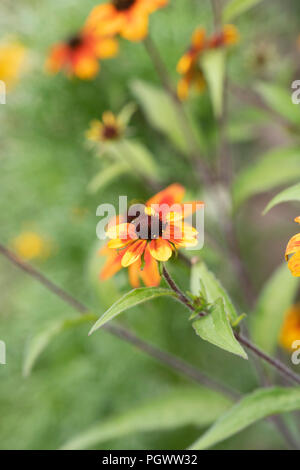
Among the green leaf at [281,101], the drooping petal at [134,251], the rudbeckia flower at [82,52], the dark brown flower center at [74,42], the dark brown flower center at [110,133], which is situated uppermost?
the dark brown flower center at [74,42]

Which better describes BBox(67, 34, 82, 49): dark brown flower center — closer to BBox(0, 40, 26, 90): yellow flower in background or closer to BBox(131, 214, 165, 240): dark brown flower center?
BBox(0, 40, 26, 90): yellow flower in background

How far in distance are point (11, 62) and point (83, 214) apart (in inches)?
11.9

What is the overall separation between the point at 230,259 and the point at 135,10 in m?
0.34

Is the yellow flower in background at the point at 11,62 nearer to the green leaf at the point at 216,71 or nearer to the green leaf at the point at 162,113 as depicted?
the green leaf at the point at 162,113

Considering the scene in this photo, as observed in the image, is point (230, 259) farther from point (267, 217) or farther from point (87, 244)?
point (267, 217)

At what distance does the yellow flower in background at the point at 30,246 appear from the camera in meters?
1.25

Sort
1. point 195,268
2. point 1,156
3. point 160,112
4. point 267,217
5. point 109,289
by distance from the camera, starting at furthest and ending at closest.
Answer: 1. point 267,217
2. point 1,156
3. point 160,112
4. point 109,289
5. point 195,268

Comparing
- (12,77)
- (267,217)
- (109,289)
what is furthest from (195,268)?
(267,217)

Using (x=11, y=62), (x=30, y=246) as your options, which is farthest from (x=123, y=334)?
(x=30, y=246)

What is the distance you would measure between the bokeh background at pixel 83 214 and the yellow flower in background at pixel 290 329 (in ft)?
0.39

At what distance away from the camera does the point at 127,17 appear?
633mm

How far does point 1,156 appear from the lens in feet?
3.39

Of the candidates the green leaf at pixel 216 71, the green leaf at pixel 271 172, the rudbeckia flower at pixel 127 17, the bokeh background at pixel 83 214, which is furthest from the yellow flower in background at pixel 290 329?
the rudbeckia flower at pixel 127 17
